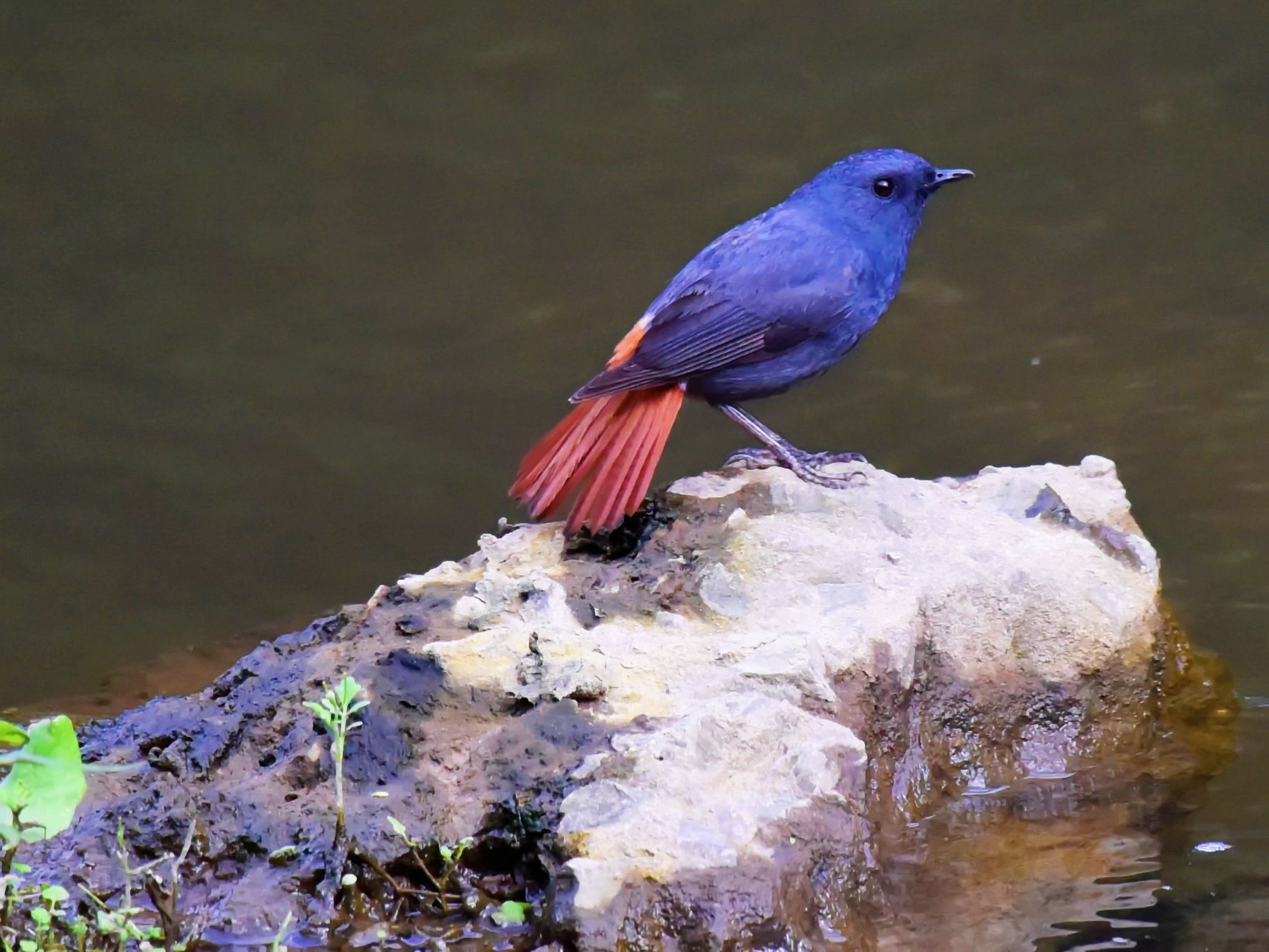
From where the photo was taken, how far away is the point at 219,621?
19.3 ft

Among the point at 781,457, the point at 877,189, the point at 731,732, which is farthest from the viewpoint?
the point at 877,189

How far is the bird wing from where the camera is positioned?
423 cm

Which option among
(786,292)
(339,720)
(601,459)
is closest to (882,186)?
(786,292)

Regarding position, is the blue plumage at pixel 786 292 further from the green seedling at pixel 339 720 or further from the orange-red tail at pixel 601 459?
the green seedling at pixel 339 720

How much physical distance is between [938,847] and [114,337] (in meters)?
5.61

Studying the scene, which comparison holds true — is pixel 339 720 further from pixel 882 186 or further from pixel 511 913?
pixel 882 186

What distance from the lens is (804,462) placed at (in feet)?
14.3

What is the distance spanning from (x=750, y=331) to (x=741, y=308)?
0.22ft

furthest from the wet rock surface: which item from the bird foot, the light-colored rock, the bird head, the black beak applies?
the black beak

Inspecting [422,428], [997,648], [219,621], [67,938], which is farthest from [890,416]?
[67,938]

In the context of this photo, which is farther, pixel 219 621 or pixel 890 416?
pixel 890 416

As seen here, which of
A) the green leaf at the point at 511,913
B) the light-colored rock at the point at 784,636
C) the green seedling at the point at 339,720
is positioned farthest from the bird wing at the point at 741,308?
the green leaf at the point at 511,913

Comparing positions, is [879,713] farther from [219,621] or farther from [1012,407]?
[1012,407]

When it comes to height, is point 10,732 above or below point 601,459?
below
